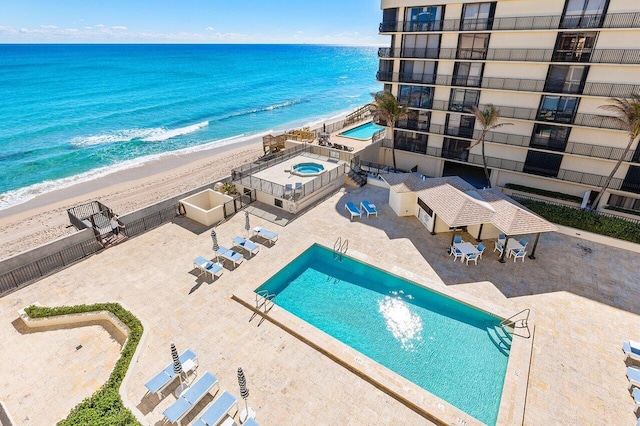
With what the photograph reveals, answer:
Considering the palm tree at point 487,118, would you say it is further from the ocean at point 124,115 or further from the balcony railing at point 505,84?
the ocean at point 124,115

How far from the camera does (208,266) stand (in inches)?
693

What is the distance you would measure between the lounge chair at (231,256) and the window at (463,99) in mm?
22069

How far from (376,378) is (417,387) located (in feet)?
4.89

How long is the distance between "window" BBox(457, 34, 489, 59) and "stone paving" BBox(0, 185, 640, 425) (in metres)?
15.1

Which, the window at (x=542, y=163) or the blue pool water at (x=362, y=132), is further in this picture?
the blue pool water at (x=362, y=132)

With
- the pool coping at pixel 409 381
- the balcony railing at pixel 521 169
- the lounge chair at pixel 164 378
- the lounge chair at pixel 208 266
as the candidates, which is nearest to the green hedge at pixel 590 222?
the balcony railing at pixel 521 169

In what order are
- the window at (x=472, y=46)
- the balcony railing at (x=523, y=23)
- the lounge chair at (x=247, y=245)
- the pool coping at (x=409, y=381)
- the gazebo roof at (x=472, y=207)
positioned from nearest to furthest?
the pool coping at (x=409, y=381)
the gazebo roof at (x=472, y=207)
the lounge chair at (x=247, y=245)
the balcony railing at (x=523, y=23)
the window at (x=472, y=46)

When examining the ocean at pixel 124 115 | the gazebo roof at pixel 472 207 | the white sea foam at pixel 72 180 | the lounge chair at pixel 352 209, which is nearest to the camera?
the gazebo roof at pixel 472 207

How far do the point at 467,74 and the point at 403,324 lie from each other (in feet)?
72.5

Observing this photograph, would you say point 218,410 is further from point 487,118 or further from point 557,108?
point 557,108


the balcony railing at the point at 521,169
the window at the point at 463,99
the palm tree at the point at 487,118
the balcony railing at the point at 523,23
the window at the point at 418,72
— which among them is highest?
the balcony railing at the point at 523,23

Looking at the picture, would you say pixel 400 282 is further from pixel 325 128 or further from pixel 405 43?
pixel 325 128

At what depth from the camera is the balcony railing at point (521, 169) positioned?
80.7 feet

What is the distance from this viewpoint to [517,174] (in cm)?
2756
